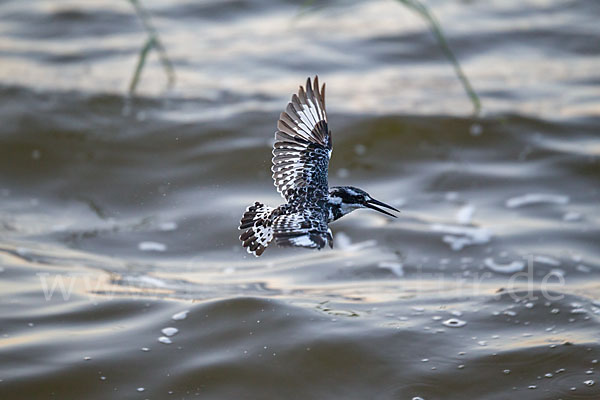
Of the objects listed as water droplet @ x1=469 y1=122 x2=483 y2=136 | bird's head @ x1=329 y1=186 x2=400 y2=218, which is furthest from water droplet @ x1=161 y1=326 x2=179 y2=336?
water droplet @ x1=469 y1=122 x2=483 y2=136

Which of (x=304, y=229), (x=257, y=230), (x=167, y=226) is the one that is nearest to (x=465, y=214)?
(x=167, y=226)

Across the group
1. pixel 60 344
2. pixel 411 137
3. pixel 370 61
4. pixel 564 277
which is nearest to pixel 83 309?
pixel 60 344

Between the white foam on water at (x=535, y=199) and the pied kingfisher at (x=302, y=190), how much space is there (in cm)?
353

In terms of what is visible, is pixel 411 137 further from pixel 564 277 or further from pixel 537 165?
pixel 564 277

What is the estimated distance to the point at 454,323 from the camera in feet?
17.8

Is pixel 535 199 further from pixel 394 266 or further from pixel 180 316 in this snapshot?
pixel 180 316

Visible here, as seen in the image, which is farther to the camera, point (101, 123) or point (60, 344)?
point (101, 123)

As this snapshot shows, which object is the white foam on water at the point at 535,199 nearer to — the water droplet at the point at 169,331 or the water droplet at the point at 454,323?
the water droplet at the point at 454,323

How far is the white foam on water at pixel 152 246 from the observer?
256 inches

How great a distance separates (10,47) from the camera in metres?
10.0

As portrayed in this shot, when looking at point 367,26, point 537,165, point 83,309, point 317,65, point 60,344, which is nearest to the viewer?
point 60,344

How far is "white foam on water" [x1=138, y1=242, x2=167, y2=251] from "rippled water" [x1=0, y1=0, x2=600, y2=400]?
0.05ft

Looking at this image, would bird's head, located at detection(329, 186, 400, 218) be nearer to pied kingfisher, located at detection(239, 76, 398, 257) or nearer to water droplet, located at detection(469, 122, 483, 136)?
pied kingfisher, located at detection(239, 76, 398, 257)

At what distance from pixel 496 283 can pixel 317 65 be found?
445 cm
